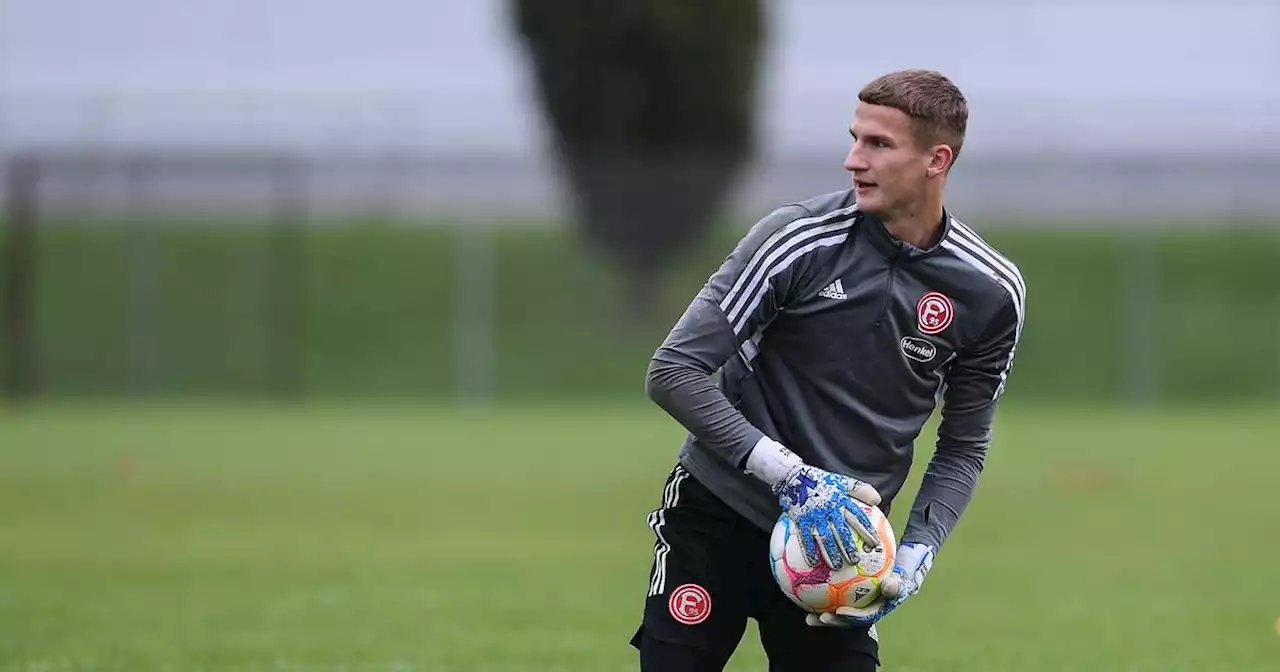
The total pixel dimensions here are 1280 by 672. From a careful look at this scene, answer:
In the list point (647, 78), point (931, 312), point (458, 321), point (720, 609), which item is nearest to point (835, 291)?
point (931, 312)

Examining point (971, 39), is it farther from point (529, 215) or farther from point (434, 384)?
→ point (434, 384)

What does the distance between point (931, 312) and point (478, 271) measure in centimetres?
2138

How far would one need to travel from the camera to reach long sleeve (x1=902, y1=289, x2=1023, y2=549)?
534cm

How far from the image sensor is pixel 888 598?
496 centimetres

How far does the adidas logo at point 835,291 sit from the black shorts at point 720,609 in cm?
65

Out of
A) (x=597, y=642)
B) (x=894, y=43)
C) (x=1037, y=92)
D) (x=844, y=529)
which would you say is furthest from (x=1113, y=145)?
(x=844, y=529)

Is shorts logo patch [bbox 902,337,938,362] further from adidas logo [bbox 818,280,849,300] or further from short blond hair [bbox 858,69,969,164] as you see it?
short blond hair [bbox 858,69,969,164]

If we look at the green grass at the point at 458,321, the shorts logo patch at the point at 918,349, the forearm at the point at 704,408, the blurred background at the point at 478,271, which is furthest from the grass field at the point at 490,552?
the green grass at the point at 458,321

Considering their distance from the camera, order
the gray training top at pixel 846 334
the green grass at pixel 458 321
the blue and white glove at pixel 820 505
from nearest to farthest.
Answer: the blue and white glove at pixel 820 505
the gray training top at pixel 846 334
the green grass at pixel 458 321

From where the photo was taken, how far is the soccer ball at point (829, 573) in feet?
16.0

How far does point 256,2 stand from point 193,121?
7.87ft

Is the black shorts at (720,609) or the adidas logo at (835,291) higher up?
the adidas logo at (835,291)

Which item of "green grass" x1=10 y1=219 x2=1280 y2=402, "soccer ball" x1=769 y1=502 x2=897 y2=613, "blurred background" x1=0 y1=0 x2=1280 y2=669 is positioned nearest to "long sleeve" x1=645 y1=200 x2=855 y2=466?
"soccer ball" x1=769 y1=502 x2=897 y2=613

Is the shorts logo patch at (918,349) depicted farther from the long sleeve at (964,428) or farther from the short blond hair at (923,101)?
the short blond hair at (923,101)
